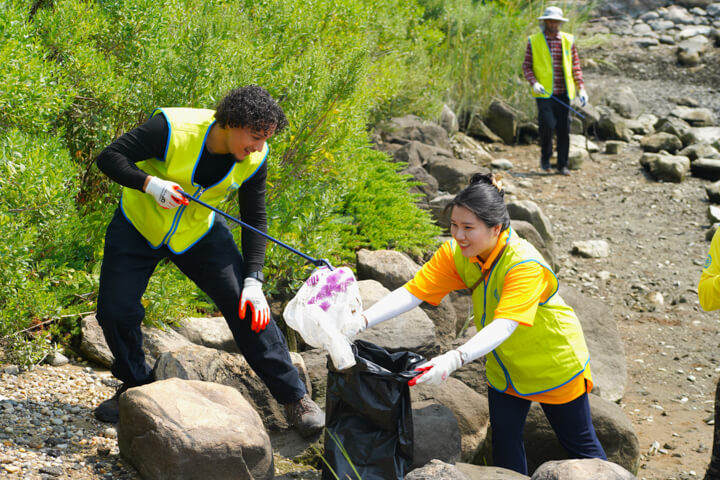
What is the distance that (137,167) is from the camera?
121 inches

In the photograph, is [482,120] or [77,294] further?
[482,120]

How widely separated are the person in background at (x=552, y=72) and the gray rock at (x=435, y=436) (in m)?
6.48

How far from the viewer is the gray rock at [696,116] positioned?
12250 millimetres

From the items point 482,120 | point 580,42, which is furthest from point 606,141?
point 580,42

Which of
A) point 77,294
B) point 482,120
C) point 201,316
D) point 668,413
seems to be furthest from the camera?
point 482,120

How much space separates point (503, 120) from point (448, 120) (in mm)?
1144

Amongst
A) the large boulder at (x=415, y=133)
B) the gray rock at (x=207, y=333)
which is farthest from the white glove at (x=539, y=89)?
the gray rock at (x=207, y=333)

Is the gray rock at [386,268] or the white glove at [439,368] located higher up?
the white glove at [439,368]

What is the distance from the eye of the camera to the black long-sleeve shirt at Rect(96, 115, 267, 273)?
300 centimetres

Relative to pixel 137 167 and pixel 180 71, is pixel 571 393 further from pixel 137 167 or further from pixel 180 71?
pixel 180 71

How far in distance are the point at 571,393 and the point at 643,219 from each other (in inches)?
234

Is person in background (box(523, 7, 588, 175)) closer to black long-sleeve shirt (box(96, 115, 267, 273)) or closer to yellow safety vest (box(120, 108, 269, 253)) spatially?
black long-sleeve shirt (box(96, 115, 267, 273))

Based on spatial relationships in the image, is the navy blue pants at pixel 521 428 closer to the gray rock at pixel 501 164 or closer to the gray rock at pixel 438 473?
the gray rock at pixel 438 473

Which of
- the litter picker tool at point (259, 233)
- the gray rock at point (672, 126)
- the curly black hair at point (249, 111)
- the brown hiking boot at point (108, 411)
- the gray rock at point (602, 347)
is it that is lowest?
the gray rock at point (602, 347)
